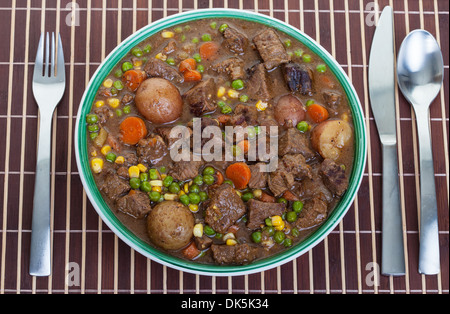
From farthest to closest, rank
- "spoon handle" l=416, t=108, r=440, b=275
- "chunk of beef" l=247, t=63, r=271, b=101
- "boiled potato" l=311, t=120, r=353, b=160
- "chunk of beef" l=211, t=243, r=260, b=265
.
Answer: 1. "spoon handle" l=416, t=108, r=440, b=275
2. "chunk of beef" l=247, t=63, r=271, b=101
3. "boiled potato" l=311, t=120, r=353, b=160
4. "chunk of beef" l=211, t=243, r=260, b=265

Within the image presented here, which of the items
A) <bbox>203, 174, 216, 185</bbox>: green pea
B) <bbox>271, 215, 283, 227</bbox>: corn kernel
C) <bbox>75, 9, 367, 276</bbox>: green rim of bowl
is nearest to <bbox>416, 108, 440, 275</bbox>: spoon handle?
<bbox>75, 9, 367, 276</bbox>: green rim of bowl

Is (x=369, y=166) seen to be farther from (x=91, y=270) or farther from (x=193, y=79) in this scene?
(x=91, y=270)

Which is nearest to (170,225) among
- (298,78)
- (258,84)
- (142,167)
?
(142,167)

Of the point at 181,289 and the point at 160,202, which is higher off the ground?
the point at 160,202

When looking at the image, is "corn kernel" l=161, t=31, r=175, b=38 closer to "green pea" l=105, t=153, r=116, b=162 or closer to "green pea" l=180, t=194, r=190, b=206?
"green pea" l=105, t=153, r=116, b=162

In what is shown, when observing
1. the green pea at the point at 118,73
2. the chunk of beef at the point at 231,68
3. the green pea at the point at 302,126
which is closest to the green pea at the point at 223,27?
the chunk of beef at the point at 231,68

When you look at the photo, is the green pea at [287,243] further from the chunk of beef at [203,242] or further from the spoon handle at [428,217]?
the spoon handle at [428,217]

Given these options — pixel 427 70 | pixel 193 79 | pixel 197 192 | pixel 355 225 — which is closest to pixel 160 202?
pixel 197 192
